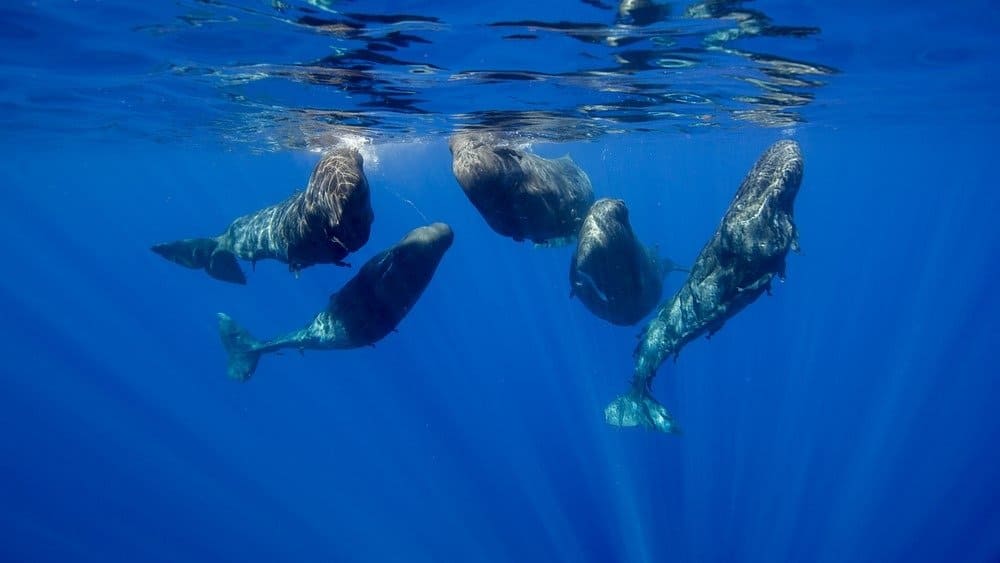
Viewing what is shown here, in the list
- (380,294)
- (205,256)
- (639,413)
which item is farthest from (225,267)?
(639,413)

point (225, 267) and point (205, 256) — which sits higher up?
point (205, 256)

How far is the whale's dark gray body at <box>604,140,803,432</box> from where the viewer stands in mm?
9258

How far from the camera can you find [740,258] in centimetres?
939

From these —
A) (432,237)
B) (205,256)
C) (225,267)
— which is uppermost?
(432,237)

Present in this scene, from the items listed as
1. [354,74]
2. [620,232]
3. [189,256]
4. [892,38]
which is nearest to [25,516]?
[189,256]

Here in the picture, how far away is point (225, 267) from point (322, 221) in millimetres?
6218

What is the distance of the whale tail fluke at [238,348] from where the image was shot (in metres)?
14.1

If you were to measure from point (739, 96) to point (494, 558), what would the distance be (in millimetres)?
20240

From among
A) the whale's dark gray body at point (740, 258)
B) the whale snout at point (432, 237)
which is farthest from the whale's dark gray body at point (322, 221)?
the whale's dark gray body at point (740, 258)

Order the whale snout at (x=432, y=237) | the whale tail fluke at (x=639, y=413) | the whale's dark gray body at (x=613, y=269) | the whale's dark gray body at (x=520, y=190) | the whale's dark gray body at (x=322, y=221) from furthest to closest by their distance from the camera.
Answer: the whale tail fluke at (x=639, y=413) → the whale snout at (x=432, y=237) → the whale's dark gray body at (x=613, y=269) → the whale's dark gray body at (x=520, y=190) → the whale's dark gray body at (x=322, y=221)

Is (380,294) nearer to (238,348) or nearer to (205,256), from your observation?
(205,256)

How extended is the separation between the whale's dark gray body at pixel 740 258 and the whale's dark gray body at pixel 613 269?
2.40 ft

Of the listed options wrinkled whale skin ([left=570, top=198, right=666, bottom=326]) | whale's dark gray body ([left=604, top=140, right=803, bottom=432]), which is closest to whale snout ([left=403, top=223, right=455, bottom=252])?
wrinkled whale skin ([left=570, top=198, right=666, bottom=326])

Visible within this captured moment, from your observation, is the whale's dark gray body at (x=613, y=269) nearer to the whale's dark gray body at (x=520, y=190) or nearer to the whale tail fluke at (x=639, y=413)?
the whale's dark gray body at (x=520, y=190)
